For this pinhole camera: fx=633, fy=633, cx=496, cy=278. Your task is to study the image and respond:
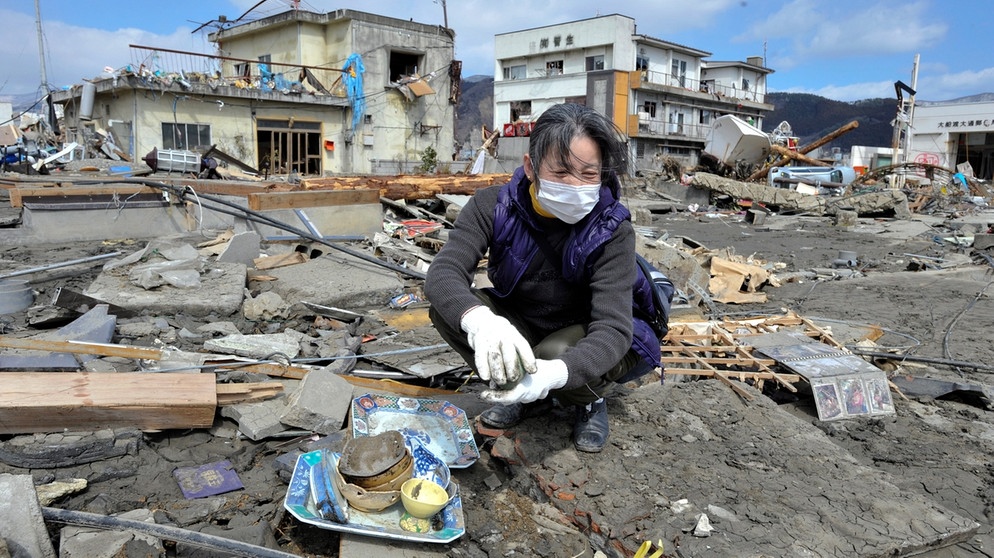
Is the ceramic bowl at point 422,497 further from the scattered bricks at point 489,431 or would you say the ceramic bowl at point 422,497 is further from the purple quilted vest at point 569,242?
the purple quilted vest at point 569,242

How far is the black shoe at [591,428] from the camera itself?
8.68 ft

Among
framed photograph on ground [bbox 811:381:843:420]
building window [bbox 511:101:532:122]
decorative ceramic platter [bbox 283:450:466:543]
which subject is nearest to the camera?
decorative ceramic platter [bbox 283:450:466:543]

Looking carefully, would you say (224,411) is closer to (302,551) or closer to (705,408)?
(302,551)

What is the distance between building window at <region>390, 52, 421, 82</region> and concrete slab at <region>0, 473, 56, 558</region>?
78.9ft

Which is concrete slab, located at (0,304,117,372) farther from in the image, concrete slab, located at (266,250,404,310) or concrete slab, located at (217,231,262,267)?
concrete slab, located at (217,231,262,267)

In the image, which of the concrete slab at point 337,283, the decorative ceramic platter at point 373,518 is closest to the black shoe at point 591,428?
the decorative ceramic platter at point 373,518

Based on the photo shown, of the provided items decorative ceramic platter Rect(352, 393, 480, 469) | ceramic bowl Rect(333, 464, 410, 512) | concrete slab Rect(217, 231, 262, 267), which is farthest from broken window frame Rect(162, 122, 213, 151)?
ceramic bowl Rect(333, 464, 410, 512)

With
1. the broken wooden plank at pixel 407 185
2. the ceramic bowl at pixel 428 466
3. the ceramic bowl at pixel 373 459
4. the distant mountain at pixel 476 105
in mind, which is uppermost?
the distant mountain at pixel 476 105

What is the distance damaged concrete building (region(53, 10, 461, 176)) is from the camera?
18750mm

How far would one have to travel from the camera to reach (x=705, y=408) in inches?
124

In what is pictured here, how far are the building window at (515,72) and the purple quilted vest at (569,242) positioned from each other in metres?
40.2

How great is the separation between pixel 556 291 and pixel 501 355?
662 mm

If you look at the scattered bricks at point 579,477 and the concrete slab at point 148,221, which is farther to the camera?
the concrete slab at point 148,221

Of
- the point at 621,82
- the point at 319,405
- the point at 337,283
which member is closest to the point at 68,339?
the point at 319,405
